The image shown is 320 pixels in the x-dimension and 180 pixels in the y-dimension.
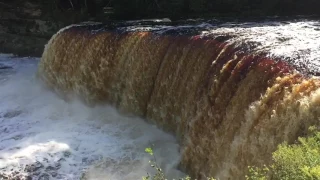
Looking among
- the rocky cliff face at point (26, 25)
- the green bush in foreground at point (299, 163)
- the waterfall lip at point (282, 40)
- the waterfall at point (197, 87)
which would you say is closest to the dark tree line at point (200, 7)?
the rocky cliff face at point (26, 25)

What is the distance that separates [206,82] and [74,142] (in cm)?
260

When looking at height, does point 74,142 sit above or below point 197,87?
below

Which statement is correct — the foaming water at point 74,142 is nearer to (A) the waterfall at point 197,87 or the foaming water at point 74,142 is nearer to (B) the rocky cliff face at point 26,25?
(A) the waterfall at point 197,87

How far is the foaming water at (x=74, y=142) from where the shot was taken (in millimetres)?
6961

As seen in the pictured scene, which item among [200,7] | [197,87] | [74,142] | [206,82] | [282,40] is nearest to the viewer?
[206,82]

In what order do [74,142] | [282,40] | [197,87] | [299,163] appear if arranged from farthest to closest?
[74,142]
[282,40]
[197,87]
[299,163]

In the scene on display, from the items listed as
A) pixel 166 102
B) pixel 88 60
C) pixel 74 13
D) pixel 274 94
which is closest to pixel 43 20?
pixel 74 13

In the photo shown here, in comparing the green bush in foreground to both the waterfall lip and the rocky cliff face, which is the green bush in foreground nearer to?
the waterfall lip

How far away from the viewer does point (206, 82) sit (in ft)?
22.4

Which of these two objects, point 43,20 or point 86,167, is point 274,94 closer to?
point 86,167

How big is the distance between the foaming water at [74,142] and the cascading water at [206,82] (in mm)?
334

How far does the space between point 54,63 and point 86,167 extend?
494cm

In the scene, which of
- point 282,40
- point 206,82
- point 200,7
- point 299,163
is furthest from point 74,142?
point 200,7

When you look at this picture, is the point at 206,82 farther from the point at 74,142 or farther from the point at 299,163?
the point at 299,163
